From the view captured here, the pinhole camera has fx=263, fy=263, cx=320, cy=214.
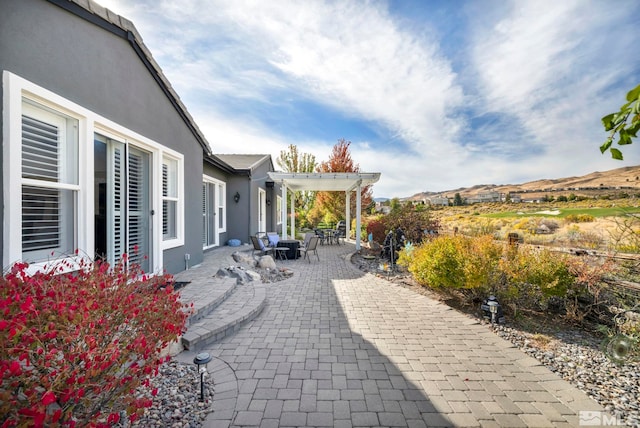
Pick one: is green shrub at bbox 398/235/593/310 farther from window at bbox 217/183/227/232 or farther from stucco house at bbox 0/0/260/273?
window at bbox 217/183/227/232

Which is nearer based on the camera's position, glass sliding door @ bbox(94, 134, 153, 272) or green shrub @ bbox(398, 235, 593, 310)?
glass sliding door @ bbox(94, 134, 153, 272)

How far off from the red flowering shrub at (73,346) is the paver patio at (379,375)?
0.91 metres

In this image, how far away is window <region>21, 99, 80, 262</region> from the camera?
9.43 ft

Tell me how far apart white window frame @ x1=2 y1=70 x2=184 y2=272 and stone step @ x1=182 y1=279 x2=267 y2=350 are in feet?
5.12

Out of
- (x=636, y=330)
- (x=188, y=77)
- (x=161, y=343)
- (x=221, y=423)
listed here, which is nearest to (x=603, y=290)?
(x=636, y=330)

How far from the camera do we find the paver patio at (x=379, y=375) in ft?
7.45

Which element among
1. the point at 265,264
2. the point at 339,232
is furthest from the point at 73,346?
the point at 339,232

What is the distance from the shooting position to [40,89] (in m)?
2.82

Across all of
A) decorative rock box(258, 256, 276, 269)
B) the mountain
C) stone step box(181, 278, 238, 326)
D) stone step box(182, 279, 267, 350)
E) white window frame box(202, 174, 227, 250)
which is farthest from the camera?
white window frame box(202, 174, 227, 250)

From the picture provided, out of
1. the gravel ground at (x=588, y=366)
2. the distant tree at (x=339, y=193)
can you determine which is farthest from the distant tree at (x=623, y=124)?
the distant tree at (x=339, y=193)

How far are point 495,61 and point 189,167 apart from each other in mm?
8588

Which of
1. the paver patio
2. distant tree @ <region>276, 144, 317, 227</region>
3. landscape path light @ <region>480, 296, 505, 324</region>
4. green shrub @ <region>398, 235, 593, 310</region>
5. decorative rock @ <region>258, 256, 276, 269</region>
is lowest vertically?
the paver patio

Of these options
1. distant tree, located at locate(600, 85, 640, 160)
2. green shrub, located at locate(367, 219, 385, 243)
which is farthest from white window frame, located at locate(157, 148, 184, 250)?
green shrub, located at locate(367, 219, 385, 243)

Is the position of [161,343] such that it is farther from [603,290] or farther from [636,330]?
[603,290]
